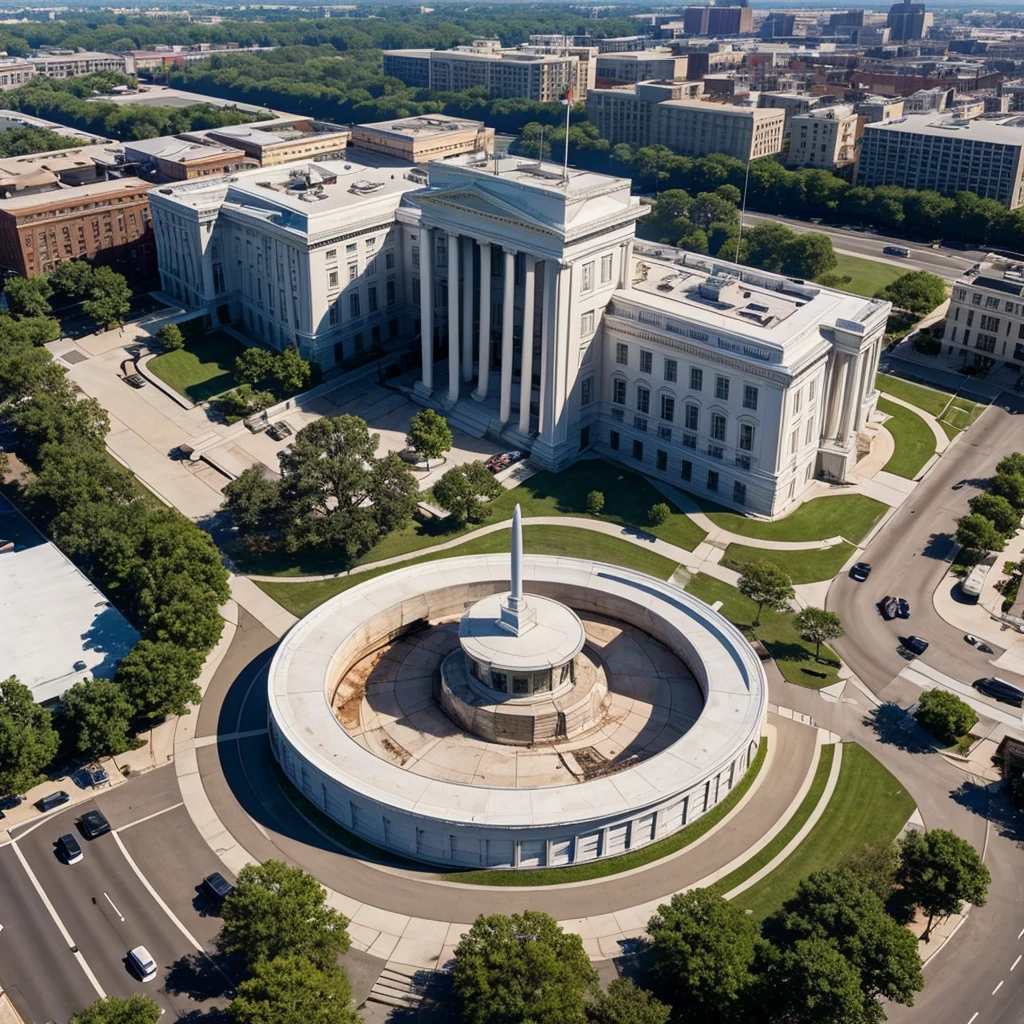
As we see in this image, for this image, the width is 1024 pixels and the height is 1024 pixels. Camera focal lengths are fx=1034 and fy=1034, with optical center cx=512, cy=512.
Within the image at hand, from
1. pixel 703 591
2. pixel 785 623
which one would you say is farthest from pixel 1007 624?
pixel 703 591

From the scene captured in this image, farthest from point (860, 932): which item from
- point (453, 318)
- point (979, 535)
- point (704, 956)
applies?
point (453, 318)

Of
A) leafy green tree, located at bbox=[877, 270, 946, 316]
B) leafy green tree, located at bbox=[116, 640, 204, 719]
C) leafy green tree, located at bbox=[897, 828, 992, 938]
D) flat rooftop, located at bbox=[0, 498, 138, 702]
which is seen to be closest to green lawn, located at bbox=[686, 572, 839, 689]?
leafy green tree, located at bbox=[897, 828, 992, 938]

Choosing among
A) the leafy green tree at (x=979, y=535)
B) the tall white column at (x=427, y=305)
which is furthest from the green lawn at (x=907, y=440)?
the tall white column at (x=427, y=305)

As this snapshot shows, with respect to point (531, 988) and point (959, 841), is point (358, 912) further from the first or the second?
point (959, 841)

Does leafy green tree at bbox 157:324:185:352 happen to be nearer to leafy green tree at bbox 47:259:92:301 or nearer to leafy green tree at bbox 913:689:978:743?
leafy green tree at bbox 47:259:92:301

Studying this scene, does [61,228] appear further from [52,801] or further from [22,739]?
[52,801]
